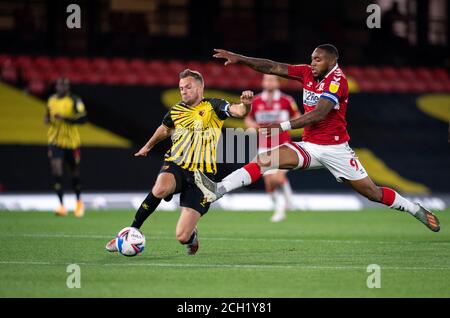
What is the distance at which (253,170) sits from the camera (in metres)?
9.98

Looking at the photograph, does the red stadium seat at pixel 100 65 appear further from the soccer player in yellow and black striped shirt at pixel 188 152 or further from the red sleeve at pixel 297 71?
the soccer player in yellow and black striped shirt at pixel 188 152

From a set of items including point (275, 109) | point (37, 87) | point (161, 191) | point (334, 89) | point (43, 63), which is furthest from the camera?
point (43, 63)

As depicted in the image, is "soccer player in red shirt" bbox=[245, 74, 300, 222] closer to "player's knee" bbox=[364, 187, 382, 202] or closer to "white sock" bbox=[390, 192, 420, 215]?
"white sock" bbox=[390, 192, 420, 215]

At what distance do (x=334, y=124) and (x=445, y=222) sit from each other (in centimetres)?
→ 545

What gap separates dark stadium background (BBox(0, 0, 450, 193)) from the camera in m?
18.9

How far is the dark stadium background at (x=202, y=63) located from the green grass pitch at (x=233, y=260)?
4.00 meters

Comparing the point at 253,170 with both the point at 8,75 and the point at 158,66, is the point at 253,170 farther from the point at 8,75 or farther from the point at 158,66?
the point at 158,66

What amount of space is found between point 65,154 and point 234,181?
7908 mm

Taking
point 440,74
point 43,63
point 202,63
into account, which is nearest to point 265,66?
point 43,63

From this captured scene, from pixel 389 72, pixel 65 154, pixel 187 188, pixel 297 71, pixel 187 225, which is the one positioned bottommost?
pixel 65 154

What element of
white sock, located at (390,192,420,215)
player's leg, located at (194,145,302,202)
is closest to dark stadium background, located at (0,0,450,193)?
white sock, located at (390,192,420,215)

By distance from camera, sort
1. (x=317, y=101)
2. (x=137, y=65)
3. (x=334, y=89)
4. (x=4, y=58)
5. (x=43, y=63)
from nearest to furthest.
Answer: (x=334, y=89)
(x=317, y=101)
(x=4, y=58)
(x=43, y=63)
(x=137, y=65)

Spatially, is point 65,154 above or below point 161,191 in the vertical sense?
below

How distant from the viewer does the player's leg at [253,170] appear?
Answer: 938 centimetres
